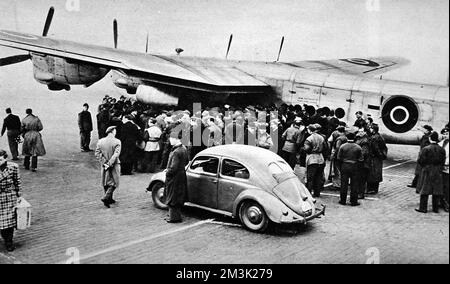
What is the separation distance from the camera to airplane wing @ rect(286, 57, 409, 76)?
915 inches

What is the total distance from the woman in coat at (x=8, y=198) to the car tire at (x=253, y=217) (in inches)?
165

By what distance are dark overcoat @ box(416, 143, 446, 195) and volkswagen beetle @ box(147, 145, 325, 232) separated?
232 cm

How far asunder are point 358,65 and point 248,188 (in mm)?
18069

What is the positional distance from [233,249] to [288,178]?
2071mm

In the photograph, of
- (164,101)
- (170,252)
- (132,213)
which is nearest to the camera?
(170,252)

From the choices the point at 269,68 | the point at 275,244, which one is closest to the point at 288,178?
the point at 275,244

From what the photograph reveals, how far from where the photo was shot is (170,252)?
24.5ft

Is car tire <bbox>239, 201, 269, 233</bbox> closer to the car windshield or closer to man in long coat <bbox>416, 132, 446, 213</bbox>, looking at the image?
the car windshield

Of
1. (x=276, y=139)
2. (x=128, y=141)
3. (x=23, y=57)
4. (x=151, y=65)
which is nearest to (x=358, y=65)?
(x=151, y=65)

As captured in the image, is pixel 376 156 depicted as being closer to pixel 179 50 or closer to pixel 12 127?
pixel 12 127

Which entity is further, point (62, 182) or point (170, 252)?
point (62, 182)

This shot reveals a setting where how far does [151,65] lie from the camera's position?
17.5 metres

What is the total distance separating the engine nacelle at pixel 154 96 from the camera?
1761 centimetres
